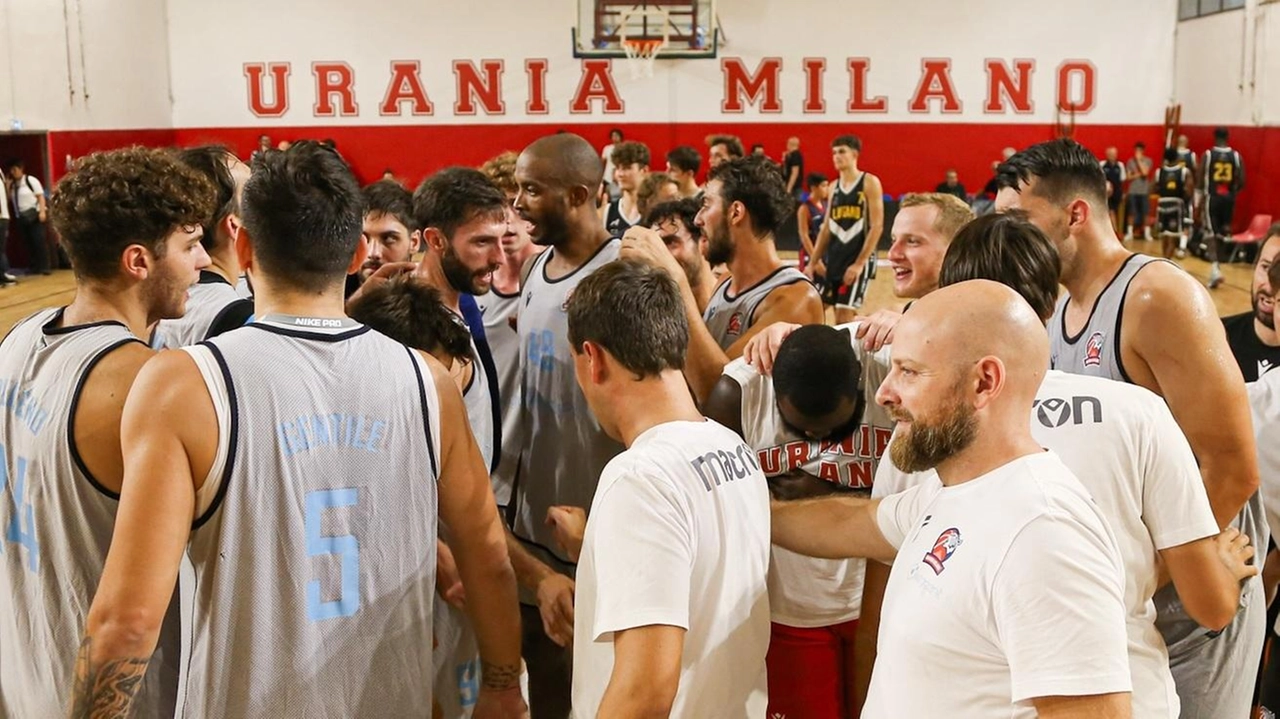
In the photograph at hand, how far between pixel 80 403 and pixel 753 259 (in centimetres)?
282

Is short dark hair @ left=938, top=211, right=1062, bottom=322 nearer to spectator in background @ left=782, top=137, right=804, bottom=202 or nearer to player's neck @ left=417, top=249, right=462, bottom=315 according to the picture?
player's neck @ left=417, top=249, right=462, bottom=315

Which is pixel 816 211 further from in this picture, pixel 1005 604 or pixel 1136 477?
pixel 1005 604

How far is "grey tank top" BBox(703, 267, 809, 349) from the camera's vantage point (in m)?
4.48

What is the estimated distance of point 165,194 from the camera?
2648 millimetres

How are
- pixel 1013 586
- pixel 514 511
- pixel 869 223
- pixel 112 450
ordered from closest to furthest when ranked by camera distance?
pixel 1013 586, pixel 112 450, pixel 514 511, pixel 869 223

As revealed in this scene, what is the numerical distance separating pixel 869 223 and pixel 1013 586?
11.0 meters

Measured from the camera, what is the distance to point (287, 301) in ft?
7.75

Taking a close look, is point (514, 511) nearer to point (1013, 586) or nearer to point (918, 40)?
point (1013, 586)

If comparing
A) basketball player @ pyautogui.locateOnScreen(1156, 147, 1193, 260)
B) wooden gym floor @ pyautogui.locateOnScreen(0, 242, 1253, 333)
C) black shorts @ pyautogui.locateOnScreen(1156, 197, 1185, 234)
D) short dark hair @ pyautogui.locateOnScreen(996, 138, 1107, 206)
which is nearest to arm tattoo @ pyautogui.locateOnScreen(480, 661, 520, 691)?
short dark hair @ pyautogui.locateOnScreen(996, 138, 1107, 206)

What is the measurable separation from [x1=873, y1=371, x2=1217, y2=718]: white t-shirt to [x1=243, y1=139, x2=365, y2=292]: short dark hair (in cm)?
160

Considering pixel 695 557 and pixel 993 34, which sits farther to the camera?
pixel 993 34

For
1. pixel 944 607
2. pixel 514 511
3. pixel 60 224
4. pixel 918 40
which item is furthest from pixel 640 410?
pixel 918 40

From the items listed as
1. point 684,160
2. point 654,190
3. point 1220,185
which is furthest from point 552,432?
point 1220,185

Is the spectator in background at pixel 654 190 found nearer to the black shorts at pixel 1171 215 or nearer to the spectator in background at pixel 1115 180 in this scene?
the black shorts at pixel 1171 215
